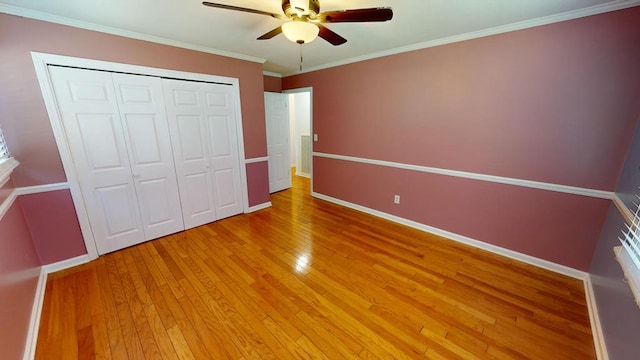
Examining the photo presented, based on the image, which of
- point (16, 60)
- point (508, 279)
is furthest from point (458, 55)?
point (16, 60)

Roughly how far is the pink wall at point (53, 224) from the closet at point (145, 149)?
141mm

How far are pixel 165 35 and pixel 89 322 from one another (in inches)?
107

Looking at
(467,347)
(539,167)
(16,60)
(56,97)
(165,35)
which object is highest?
(165,35)

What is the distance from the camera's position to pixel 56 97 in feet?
6.88

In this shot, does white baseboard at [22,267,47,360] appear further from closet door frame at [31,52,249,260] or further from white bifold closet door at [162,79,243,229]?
white bifold closet door at [162,79,243,229]

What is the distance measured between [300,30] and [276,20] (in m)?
0.66

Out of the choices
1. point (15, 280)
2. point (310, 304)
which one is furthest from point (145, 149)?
point (310, 304)

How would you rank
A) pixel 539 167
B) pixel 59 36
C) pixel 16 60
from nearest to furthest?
pixel 16 60, pixel 59 36, pixel 539 167

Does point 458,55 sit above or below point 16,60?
above

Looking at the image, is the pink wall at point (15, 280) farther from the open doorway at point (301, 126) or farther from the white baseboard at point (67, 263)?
the open doorway at point (301, 126)

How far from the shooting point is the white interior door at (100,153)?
2.17m

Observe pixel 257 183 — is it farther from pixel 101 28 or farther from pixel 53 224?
pixel 101 28

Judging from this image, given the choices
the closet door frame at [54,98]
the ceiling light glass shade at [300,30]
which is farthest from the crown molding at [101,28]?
the ceiling light glass shade at [300,30]

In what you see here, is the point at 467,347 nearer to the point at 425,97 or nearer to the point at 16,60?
the point at 425,97
